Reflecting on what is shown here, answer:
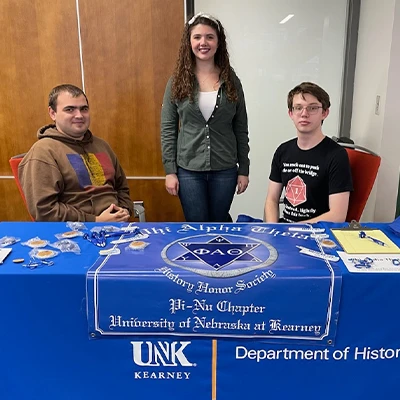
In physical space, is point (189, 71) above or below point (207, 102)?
above

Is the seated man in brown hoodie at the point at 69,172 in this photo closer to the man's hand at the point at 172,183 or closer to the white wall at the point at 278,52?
the man's hand at the point at 172,183

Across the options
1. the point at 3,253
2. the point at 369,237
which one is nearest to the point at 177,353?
the point at 3,253

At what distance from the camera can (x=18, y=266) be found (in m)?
1.19

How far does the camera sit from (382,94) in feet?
7.74

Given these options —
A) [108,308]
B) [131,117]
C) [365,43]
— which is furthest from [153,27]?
[108,308]

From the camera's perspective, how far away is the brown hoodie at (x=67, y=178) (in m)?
1.75

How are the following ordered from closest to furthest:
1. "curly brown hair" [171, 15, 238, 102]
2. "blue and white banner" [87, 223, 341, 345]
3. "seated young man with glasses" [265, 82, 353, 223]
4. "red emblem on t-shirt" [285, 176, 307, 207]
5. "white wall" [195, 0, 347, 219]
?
"blue and white banner" [87, 223, 341, 345], "seated young man with glasses" [265, 82, 353, 223], "red emblem on t-shirt" [285, 176, 307, 207], "curly brown hair" [171, 15, 238, 102], "white wall" [195, 0, 347, 219]

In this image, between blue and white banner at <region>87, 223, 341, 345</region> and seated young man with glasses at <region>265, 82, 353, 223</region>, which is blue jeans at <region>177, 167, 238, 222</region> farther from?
blue and white banner at <region>87, 223, 341, 345</region>

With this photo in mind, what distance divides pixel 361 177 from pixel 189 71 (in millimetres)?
917

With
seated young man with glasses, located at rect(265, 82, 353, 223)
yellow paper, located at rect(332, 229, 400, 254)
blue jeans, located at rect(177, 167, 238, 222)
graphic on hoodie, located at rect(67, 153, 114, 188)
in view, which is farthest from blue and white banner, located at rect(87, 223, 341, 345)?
Result: blue jeans, located at rect(177, 167, 238, 222)

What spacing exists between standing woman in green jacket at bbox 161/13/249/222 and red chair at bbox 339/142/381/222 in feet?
1.76

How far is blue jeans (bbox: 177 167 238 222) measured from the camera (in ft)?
7.11

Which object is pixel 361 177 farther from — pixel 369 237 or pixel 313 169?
pixel 369 237

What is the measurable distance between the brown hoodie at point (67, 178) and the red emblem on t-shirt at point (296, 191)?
78 centimetres
